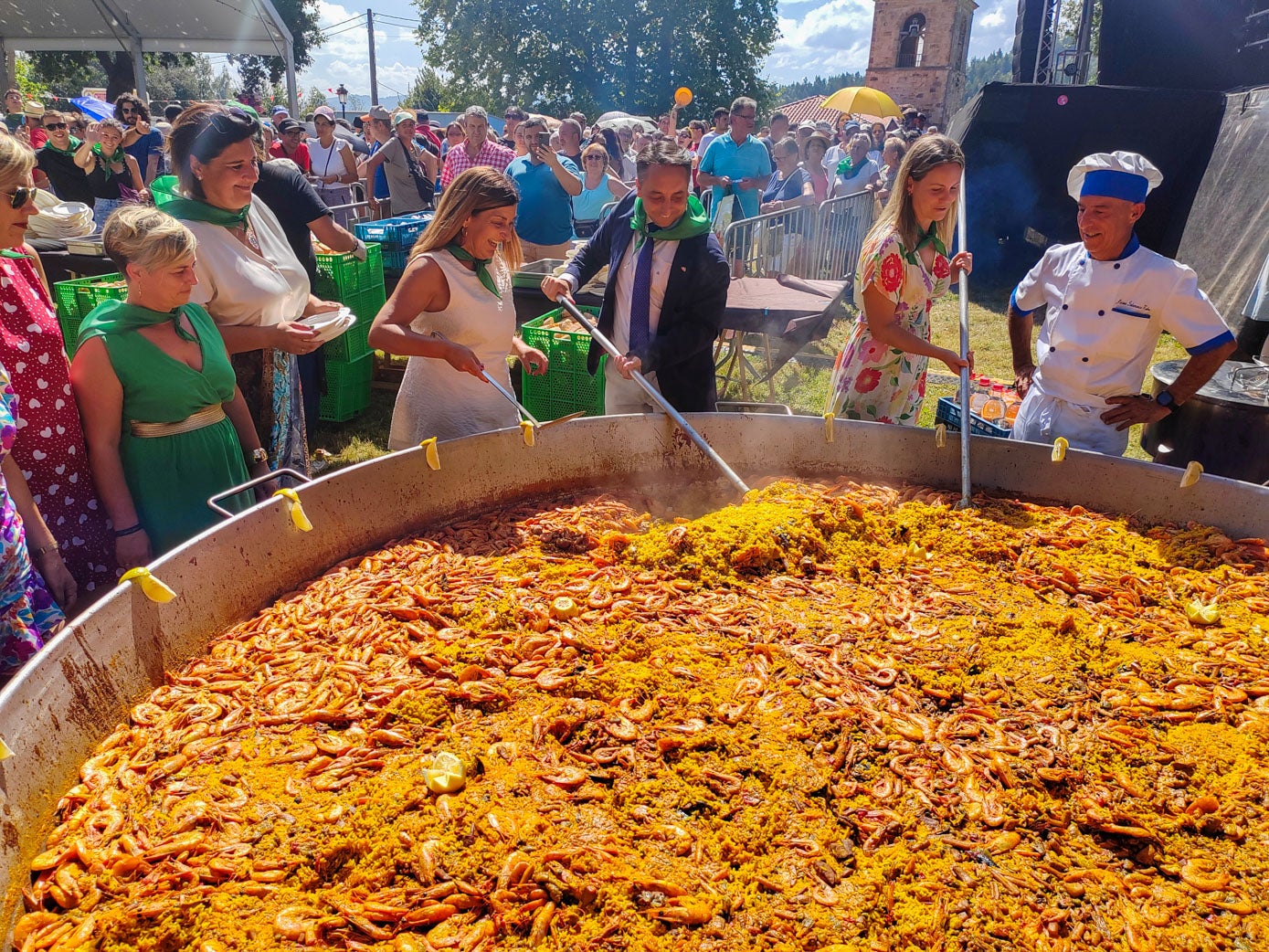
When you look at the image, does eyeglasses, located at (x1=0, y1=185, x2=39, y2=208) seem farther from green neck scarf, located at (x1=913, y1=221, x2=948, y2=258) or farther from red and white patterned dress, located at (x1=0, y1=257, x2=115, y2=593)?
green neck scarf, located at (x1=913, y1=221, x2=948, y2=258)

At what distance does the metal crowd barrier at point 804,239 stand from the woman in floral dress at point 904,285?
13.9 ft

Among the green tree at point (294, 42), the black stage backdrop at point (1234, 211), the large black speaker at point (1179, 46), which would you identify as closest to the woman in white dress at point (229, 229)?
the black stage backdrop at point (1234, 211)

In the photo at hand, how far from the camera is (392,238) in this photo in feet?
28.8

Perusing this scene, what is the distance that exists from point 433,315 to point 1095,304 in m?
3.21

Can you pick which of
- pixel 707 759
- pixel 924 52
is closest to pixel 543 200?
pixel 707 759

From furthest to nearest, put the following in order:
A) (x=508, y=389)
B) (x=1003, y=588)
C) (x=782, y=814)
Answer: (x=508, y=389)
(x=1003, y=588)
(x=782, y=814)

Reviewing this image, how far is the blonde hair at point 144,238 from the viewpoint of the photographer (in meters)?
3.16

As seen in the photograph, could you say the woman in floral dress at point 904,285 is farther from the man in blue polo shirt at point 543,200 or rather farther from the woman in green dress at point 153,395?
the man in blue polo shirt at point 543,200

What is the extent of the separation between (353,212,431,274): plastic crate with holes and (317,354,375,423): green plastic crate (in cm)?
133

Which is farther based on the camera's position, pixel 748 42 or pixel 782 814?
pixel 748 42

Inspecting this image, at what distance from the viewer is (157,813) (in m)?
2.24

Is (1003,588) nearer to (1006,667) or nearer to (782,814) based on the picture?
(1006,667)

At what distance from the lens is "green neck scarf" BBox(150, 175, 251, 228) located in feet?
12.7

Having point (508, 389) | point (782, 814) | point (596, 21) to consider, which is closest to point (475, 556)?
point (508, 389)
